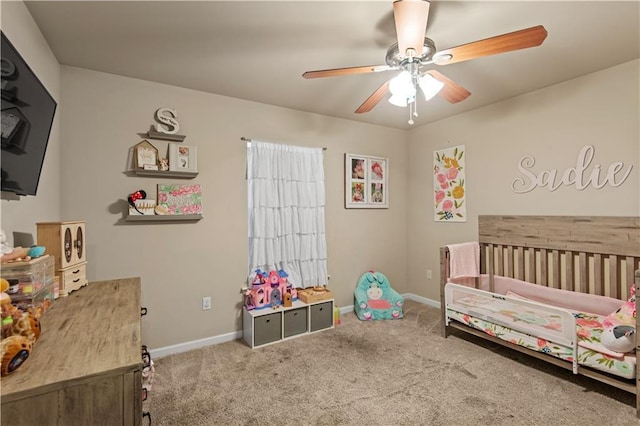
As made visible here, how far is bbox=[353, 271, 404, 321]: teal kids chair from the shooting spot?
11.4 feet

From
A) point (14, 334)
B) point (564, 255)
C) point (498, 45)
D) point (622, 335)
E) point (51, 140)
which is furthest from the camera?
point (564, 255)

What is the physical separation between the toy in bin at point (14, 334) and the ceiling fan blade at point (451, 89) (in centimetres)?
218

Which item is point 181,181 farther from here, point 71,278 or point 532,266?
point 532,266

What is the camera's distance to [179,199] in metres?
2.69

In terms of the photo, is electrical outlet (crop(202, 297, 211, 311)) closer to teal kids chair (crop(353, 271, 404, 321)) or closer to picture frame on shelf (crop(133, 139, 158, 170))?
picture frame on shelf (crop(133, 139, 158, 170))

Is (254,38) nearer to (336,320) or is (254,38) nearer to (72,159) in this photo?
(72,159)

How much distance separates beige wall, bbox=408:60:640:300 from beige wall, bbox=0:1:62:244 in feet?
12.1

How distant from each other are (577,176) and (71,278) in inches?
148

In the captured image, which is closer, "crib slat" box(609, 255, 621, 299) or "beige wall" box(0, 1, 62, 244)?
"beige wall" box(0, 1, 62, 244)

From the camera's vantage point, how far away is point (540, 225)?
287 cm

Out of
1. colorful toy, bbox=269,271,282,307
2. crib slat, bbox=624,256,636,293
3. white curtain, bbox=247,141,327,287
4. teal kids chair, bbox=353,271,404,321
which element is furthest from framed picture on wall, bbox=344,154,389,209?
crib slat, bbox=624,256,636,293

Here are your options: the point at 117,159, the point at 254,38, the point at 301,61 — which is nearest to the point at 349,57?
the point at 301,61

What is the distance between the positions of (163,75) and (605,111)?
3.56 meters

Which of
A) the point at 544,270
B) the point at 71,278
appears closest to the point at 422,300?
the point at 544,270
